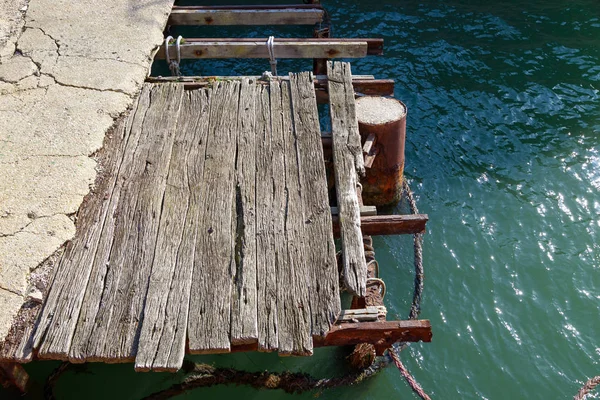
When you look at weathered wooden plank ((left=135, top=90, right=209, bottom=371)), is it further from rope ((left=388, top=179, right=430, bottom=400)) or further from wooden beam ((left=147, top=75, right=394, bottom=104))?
rope ((left=388, top=179, right=430, bottom=400))

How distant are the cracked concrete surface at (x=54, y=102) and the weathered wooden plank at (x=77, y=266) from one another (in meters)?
0.12

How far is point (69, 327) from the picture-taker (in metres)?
4.18

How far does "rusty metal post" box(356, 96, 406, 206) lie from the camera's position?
6.73 meters

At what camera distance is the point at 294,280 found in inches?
175

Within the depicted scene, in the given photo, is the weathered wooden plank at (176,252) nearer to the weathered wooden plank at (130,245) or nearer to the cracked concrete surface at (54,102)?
the weathered wooden plank at (130,245)

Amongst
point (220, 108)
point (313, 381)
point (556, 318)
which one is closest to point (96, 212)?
point (220, 108)

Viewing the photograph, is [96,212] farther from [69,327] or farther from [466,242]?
[466,242]

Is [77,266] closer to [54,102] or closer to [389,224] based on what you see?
[54,102]

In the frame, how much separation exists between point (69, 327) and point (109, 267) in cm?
62

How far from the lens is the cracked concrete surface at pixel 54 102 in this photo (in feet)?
15.4

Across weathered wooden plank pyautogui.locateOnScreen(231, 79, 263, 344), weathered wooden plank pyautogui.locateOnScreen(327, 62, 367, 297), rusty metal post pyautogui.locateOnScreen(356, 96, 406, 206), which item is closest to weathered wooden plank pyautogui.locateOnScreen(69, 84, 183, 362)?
weathered wooden plank pyautogui.locateOnScreen(231, 79, 263, 344)

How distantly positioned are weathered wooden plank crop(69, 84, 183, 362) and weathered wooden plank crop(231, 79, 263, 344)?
0.75 meters

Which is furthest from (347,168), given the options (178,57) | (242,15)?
(242,15)

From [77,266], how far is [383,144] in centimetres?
398
